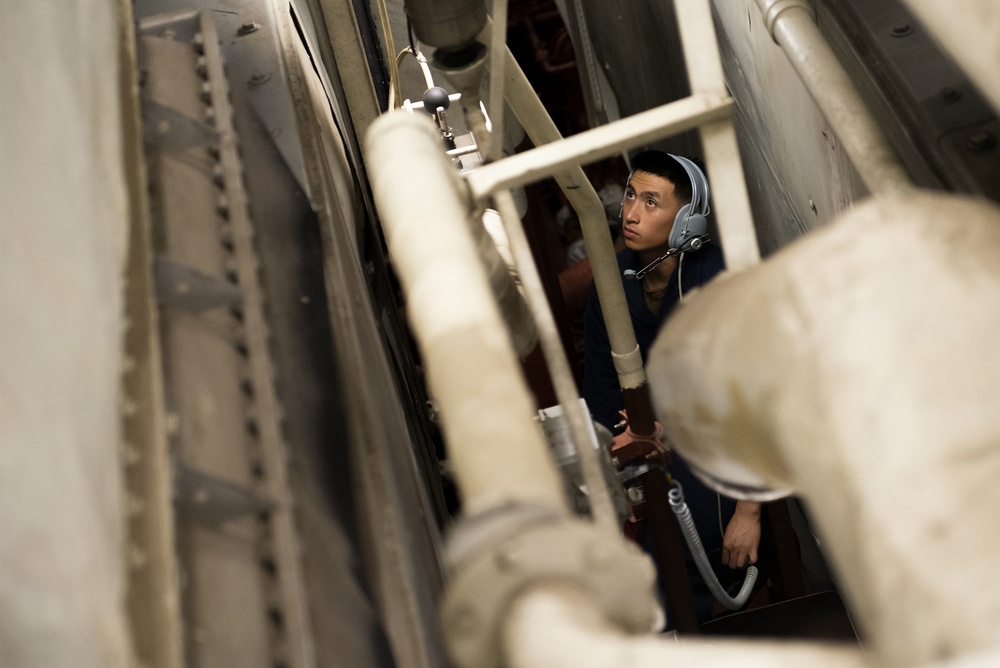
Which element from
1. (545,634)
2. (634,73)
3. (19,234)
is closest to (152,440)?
(19,234)

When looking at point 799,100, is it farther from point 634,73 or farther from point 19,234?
point 634,73

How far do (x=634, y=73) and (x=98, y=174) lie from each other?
308cm

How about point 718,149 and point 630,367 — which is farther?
point 630,367

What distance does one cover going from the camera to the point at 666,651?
27.8 inches

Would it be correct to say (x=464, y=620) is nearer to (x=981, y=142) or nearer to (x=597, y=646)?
(x=597, y=646)

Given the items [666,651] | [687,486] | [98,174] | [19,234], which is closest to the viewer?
[666,651]

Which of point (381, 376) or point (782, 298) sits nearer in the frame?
point (782, 298)

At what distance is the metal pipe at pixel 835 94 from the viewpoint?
1356 mm

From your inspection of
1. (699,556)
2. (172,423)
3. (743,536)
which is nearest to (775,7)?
(172,423)

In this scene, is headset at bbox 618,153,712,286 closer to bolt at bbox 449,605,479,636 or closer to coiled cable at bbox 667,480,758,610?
coiled cable at bbox 667,480,758,610

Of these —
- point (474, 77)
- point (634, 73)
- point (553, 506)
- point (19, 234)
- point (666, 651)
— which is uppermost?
point (634, 73)

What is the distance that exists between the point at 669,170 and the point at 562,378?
1649 millimetres

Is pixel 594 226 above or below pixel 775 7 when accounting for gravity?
below

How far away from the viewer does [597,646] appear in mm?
723
